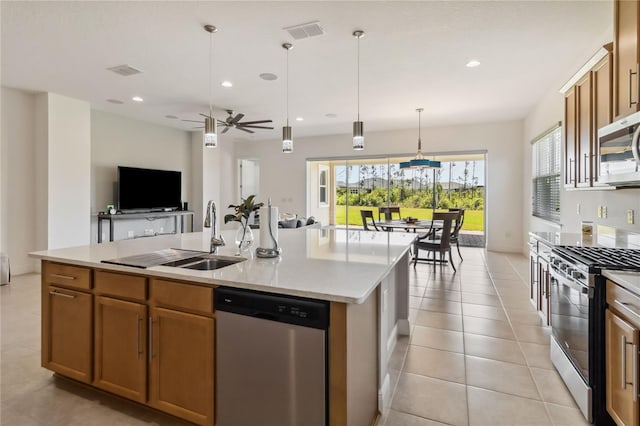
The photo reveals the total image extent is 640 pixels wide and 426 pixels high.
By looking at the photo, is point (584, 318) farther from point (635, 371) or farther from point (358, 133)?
point (358, 133)

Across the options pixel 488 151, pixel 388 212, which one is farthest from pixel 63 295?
pixel 488 151

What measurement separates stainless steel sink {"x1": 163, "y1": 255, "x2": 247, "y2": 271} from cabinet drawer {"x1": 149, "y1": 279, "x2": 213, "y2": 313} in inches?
7.7

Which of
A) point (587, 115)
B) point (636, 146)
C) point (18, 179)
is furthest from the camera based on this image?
point (18, 179)

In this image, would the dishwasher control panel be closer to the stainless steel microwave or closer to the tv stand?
the stainless steel microwave

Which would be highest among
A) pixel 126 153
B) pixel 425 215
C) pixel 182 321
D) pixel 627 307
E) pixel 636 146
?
pixel 126 153

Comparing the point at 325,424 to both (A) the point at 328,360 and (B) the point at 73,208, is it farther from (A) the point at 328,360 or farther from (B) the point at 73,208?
(B) the point at 73,208

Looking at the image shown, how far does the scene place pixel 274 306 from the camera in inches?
57.6

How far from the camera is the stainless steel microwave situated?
1.85 metres

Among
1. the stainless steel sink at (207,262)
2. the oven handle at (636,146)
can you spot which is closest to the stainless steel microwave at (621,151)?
the oven handle at (636,146)

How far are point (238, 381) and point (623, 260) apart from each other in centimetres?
222

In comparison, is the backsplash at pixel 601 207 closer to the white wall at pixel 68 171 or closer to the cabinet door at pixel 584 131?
the cabinet door at pixel 584 131

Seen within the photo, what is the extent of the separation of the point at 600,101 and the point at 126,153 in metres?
7.66

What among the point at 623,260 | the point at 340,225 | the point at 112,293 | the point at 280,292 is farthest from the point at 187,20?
the point at 340,225

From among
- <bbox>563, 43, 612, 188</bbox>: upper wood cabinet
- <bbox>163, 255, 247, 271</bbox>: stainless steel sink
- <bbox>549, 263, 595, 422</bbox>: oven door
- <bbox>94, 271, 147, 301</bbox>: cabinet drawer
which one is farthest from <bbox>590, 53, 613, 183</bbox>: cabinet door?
<bbox>94, 271, 147, 301</bbox>: cabinet drawer
